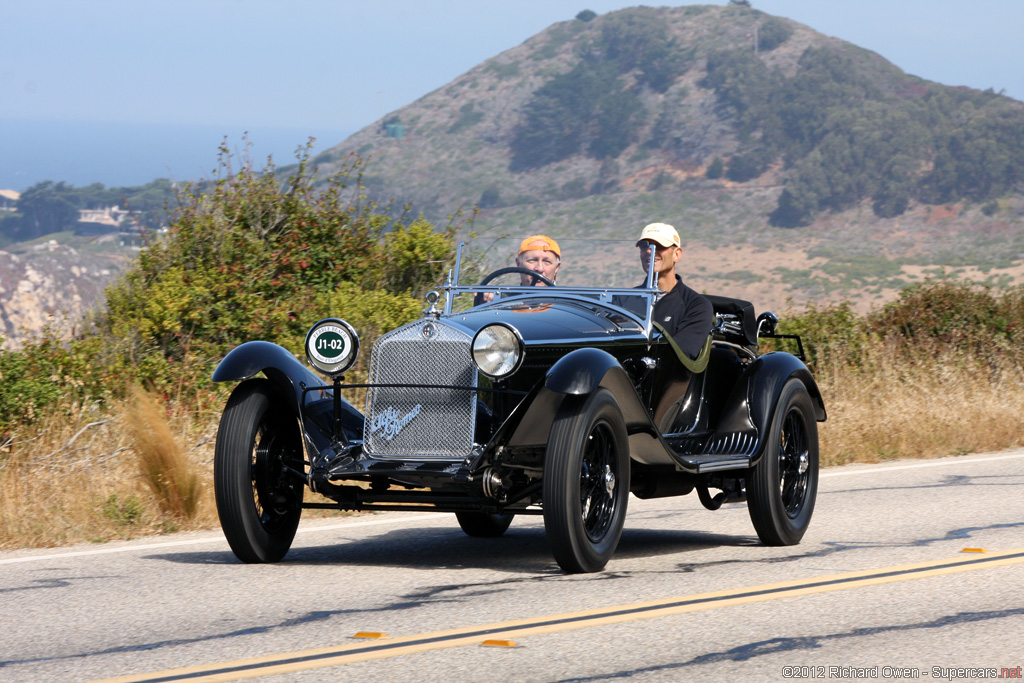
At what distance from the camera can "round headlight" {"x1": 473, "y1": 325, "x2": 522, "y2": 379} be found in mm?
6164

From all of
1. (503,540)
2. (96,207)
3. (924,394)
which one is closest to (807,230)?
(96,207)

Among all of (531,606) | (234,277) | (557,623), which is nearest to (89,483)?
(531,606)

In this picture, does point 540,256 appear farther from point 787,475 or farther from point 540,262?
point 787,475

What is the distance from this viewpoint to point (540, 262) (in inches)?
318

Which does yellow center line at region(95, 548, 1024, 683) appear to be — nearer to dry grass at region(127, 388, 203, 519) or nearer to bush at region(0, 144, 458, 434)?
dry grass at region(127, 388, 203, 519)

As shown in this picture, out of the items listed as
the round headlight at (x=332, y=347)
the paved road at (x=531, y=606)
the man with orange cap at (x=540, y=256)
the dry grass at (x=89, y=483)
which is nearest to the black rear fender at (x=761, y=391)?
the paved road at (x=531, y=606)

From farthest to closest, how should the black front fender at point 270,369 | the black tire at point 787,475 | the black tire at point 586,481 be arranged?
the black tire at point 787,475
the black front fender at point 270,369
the black tire at point 586,481

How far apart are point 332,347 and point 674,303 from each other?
2086mm

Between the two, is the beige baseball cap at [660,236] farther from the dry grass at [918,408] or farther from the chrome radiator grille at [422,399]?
the dry grass at [918,408]

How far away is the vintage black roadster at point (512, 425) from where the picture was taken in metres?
6.12

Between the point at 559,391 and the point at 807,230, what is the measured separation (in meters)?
117

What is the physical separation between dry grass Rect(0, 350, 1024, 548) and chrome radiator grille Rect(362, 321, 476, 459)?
2206 millimetres

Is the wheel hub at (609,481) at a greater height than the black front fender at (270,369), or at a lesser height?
lesser

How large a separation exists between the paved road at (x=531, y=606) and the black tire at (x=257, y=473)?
0.17 m
